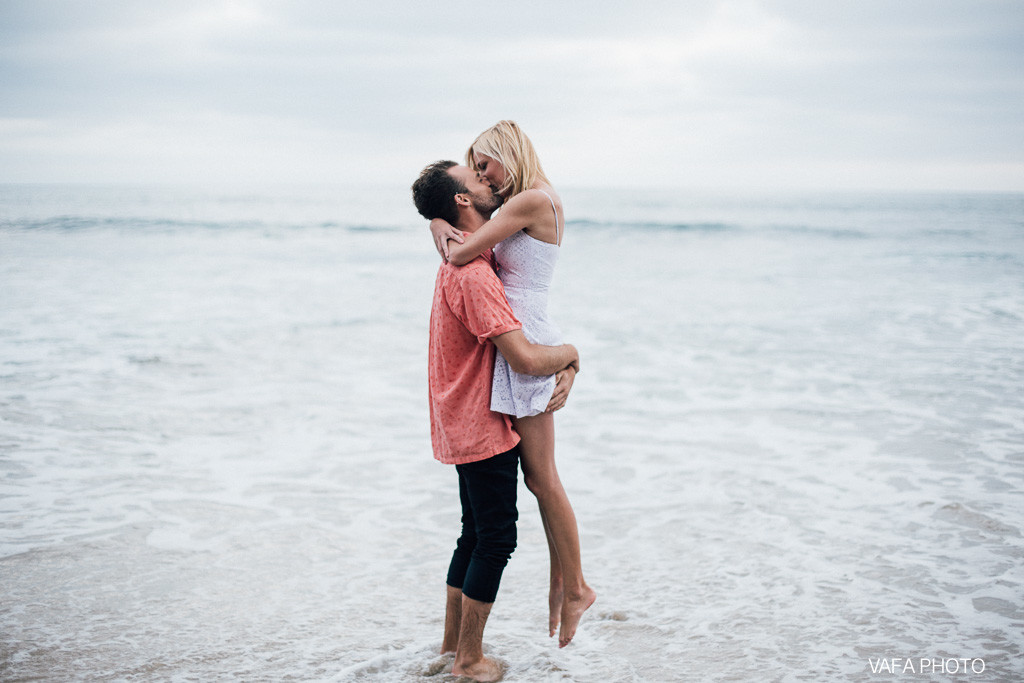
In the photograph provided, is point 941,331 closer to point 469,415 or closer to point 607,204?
point 469,415

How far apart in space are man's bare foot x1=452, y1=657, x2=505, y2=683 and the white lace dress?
43.6 inches

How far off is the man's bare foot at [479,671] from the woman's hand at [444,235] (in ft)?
5.54

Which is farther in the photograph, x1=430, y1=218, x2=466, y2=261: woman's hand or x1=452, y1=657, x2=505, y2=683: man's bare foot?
x1=452, y1=657, x2=505, y2=683: man's bare foot

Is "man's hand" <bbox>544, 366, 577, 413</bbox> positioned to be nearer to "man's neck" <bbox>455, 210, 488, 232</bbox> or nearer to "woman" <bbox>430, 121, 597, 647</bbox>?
"woman" <bbox>430, 121, 597, 647</bbox>

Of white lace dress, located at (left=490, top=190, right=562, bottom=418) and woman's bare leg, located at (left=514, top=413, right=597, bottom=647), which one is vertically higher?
white lace dress, located at (left=490, top=190, right=562, bottom=418)

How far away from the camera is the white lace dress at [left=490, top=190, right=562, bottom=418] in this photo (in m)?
2.83

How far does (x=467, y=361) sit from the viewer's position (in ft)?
9.49

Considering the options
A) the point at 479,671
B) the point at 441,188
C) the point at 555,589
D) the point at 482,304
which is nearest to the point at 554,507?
the point at 555,589

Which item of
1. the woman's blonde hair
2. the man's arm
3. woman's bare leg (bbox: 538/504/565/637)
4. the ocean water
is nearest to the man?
the man's arm

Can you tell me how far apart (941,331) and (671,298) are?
17.4 ft

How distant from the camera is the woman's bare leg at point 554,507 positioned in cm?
296

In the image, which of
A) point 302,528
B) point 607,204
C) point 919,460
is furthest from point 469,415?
point 607,204

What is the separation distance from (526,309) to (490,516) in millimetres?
825

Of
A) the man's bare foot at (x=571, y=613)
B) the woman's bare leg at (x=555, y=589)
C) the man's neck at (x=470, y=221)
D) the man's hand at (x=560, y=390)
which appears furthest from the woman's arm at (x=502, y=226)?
the man's bare foot at (x=571, y=613)
